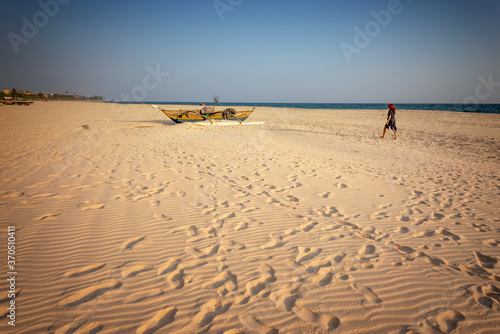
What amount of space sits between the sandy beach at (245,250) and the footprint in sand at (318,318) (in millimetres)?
11

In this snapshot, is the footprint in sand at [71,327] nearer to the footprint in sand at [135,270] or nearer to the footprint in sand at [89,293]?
the footprint in sand at [89,293]

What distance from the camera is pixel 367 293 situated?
236 cm

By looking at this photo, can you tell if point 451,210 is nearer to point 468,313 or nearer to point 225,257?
point 468,313

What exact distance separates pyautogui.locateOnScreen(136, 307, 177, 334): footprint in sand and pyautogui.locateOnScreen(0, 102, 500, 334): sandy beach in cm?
1

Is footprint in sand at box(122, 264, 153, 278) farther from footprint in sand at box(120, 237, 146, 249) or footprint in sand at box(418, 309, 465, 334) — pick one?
footprint in sand at box(418, 309, 465, 334)

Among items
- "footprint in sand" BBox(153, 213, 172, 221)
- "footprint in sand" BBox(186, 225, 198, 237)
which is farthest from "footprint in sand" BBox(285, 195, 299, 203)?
"footprint in sand" BBox(153, 213, 172, 221)

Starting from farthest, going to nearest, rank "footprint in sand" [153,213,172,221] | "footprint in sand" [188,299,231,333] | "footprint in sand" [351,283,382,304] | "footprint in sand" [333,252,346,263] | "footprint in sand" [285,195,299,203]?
"footprint in sand" [285,195,299,203] < "footprint in sand" [153,213,172,221] < "footprint in sand" [333,252,346,263] < "footprint in sand" [351,283,382,304] < "footprint in sand" [188,299,231,333]

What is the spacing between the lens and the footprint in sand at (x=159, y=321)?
1914mm

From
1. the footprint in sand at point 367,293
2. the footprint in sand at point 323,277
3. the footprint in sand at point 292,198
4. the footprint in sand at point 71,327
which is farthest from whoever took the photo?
the footprint in sand at point 292,198

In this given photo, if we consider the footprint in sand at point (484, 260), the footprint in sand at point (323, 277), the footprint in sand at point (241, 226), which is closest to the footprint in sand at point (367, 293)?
the footprint in sand at point (323, 277)

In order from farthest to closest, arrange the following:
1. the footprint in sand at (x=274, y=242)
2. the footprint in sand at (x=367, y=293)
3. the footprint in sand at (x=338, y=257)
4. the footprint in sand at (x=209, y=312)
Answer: the footprint in sand at (x=274, y=242) → the footprint in sand at (x=338, y=257) → the footprint in sand at (x=367, y=293) → the footprint in sand at (x=209, y=312)

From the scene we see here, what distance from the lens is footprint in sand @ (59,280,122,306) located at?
213 centimetres

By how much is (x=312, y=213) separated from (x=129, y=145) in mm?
9196

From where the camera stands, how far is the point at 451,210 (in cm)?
445
